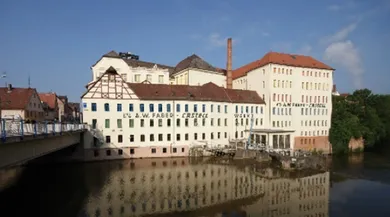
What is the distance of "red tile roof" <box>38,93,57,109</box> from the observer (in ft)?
230

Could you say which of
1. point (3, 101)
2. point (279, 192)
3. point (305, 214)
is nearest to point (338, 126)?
point (279, 192)

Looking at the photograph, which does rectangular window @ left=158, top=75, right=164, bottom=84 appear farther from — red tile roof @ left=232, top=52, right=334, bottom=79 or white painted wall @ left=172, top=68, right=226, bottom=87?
red tile roof @ left=232, top=52, right=334, bottom=79

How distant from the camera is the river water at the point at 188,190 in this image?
63.3 ft

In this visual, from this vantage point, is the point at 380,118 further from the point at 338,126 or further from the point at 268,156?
the point at 268,156

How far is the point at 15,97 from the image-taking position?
4800 cm

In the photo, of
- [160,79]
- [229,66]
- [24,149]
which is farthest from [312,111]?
[24,149]

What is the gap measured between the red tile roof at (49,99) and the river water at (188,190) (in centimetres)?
4258

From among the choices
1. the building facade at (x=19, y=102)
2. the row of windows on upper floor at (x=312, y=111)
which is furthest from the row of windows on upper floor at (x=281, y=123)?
the building facade at (x=19, y=102)

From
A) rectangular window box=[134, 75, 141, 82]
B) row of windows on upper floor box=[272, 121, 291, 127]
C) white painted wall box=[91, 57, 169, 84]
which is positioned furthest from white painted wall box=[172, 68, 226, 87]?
row of windows on upper floor box=[272, 121, 291, 127]

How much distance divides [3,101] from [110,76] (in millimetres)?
23456

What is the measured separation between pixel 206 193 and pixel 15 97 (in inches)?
1735

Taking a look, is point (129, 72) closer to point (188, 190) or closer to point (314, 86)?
point (188, 190)

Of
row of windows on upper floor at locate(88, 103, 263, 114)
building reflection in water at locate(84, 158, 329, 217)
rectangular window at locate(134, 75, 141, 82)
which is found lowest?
building reflection in water at locate(84, 158, 329, 217)

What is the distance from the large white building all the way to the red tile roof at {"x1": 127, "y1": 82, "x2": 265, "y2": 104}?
0.16 m
